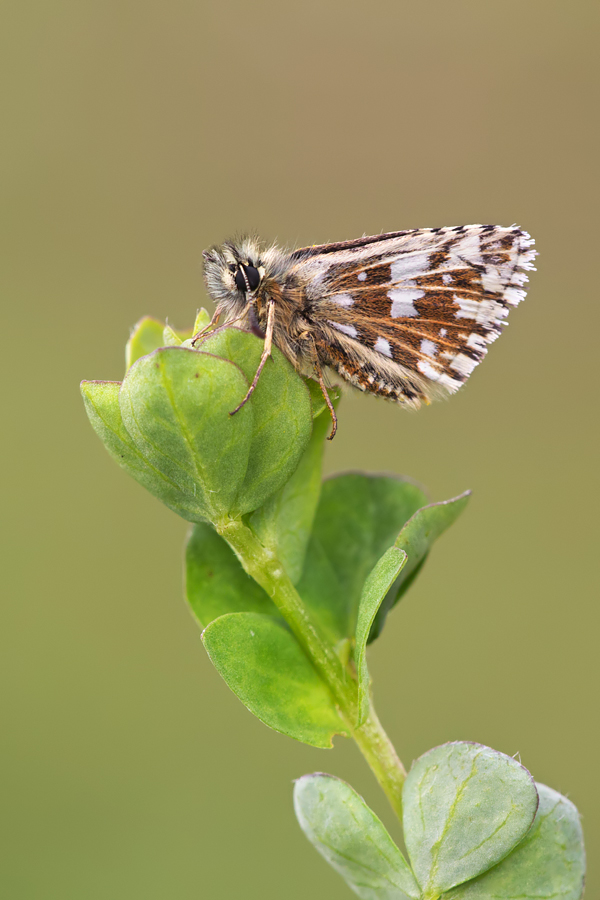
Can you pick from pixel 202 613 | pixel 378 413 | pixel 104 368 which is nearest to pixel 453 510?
pixel 202 613

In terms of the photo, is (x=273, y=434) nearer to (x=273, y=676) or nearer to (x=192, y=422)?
(x=192, y=422)

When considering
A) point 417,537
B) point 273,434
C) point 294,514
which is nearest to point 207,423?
point 273,434

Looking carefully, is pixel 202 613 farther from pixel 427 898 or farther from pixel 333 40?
pixel 333 40

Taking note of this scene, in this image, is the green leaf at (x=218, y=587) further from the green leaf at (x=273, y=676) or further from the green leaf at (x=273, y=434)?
the green leaf at (x=273, y=434)

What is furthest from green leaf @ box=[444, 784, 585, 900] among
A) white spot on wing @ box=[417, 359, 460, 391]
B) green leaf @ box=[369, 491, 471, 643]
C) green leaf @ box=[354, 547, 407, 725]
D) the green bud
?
white spot on wing @ box=[417, 359, 460, 391]

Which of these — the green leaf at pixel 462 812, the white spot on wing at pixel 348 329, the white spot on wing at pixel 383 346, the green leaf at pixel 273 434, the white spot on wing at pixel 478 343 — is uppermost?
the white spot on wing at pixel 348 329

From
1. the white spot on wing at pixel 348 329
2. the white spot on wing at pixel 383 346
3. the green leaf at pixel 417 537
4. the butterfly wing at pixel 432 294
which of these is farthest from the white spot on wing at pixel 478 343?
the green leaf at pixel 417 537
